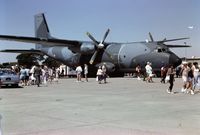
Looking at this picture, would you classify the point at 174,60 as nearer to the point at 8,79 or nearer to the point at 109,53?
the point at 109,53

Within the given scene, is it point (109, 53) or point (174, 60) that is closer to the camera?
point (174, 60)

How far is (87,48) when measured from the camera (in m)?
44.4

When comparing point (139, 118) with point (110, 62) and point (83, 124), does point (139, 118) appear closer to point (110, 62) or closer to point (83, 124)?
point (83, 124)

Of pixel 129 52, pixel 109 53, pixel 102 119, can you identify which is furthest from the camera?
pixel 109 53

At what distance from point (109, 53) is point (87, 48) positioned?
8.50ft

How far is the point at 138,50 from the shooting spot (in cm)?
4044

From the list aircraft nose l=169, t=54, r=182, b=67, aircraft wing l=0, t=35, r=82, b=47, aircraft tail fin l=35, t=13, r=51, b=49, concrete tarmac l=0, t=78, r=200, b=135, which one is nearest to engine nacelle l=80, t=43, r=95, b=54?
aircraft wing l=0, t=35, r=82, b=47

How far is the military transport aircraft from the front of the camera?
129 ft

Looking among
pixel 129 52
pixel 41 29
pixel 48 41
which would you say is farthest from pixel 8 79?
pixel 41 29

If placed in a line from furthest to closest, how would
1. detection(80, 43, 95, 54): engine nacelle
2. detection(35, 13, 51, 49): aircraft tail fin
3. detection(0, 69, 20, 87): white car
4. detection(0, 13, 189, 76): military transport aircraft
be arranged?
detection(35, 13, 51, 49): aircraft tail fin, detection(80, 43, 95, 54): engine nacelle, detection(0, 13, 189, 76): military transport aircraft, detection(0, 69, 20, 87): white car

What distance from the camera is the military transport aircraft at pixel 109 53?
39250 millimetres

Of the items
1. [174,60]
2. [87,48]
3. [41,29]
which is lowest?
[174,60]

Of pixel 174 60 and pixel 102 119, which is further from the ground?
pixel 174 60

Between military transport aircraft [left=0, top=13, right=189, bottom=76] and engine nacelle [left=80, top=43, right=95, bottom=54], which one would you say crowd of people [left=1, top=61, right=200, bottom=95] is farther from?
engine nacelle [left=80, top=43, right=95, bottom=54]
